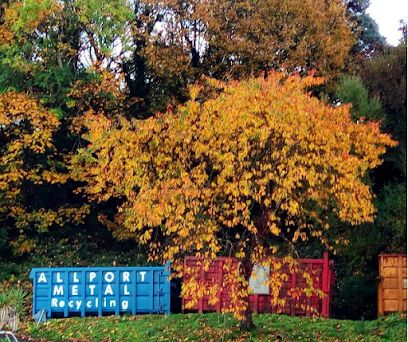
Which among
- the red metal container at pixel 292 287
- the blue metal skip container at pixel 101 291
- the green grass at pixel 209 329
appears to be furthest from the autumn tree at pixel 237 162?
the blue metal skip container at pixel 101 291

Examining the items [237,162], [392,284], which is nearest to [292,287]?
[392,284]

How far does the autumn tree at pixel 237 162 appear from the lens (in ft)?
37.9

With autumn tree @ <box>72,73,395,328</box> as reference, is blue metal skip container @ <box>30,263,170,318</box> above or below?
below

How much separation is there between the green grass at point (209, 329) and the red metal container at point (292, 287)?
564mm

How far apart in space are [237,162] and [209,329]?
13.7ft

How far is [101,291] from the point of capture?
54.5ft

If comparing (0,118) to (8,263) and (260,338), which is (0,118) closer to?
(8,263)

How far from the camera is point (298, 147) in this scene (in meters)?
11.8

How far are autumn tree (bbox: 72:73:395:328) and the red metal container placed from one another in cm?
320

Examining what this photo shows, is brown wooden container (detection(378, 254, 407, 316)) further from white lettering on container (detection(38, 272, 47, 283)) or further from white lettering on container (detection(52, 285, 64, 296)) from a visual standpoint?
white lettering on container (detection(38, 272, 47, 283))

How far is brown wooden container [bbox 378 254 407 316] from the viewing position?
15.4m

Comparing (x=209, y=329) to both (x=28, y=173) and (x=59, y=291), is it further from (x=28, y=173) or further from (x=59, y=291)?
(x=28, y=173)

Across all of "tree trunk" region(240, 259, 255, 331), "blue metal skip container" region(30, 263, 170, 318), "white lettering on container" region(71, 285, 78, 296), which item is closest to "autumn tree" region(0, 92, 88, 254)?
"blue metal skip container" region(30, 263, 170, 318)

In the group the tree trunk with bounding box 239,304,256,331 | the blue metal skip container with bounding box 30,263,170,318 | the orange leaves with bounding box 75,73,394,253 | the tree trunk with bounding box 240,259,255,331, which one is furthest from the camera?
the blue metal skip container with bounding box 30,263,170,318
